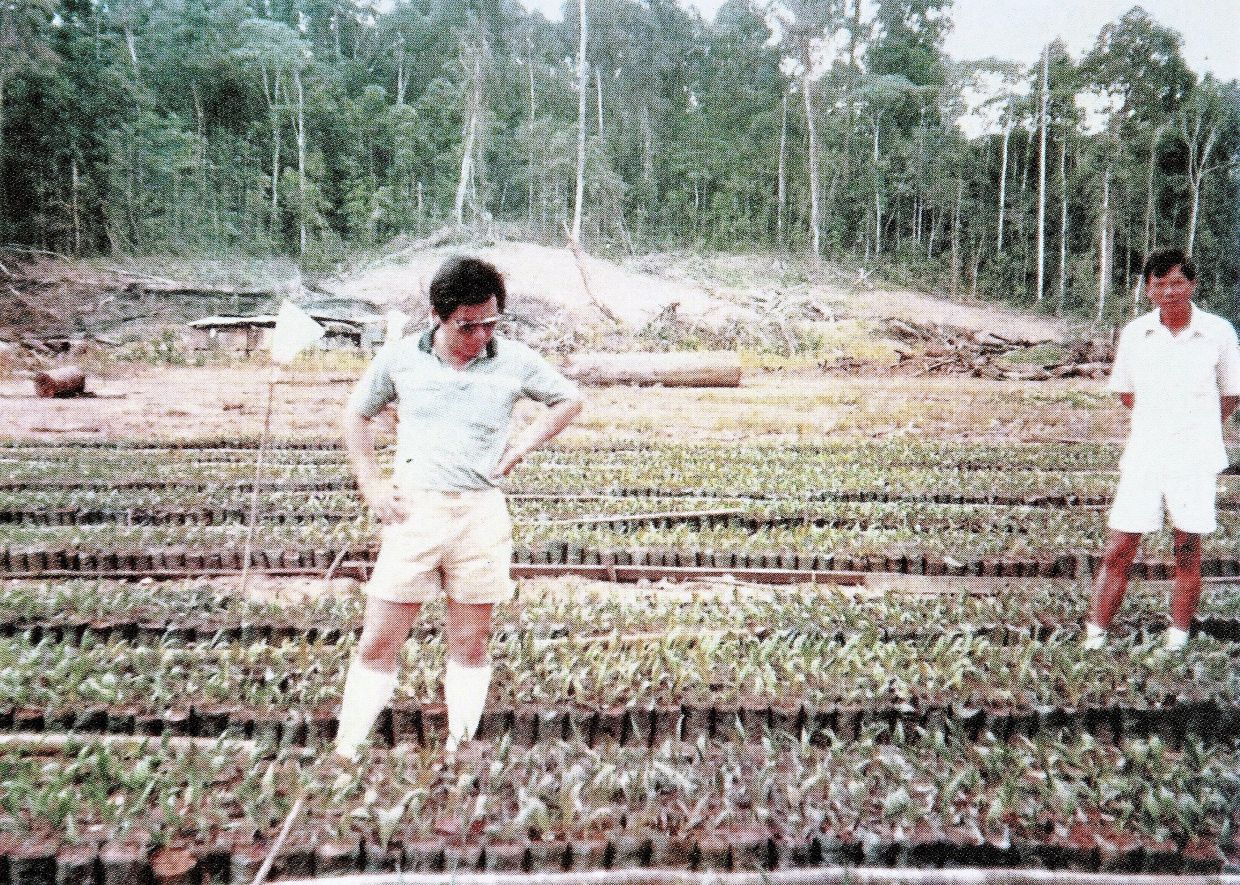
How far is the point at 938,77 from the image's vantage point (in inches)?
185

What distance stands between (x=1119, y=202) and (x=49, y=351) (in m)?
6.25

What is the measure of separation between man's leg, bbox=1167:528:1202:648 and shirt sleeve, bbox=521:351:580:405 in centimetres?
224

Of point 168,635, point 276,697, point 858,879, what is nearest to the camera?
point 858,879

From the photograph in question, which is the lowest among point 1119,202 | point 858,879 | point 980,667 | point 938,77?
point 858,879

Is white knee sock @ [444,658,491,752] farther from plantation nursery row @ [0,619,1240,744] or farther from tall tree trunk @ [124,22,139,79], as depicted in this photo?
tall tree trunk @ [124,22,139,79]

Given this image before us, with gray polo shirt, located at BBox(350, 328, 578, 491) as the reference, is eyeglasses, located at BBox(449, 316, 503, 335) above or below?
above

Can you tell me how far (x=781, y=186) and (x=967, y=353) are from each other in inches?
67.0

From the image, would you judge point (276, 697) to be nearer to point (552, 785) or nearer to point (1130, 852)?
point (552, 785)

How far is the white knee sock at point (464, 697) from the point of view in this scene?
2447mm

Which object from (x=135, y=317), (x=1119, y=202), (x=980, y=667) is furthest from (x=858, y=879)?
(x=135, y=317)

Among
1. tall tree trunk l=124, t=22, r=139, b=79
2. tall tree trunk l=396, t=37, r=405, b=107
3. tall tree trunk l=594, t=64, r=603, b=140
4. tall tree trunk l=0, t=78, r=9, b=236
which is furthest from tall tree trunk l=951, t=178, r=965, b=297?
tall tree trunk l=0, t=78, r=9, b=236

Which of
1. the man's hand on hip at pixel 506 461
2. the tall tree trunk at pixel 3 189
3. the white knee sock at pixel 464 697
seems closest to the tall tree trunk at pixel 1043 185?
the man's hand on hip at pixel 506 461

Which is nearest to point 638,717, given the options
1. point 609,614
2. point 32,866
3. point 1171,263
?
point 609,614

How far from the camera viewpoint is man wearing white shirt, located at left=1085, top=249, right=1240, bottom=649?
9.37 ft
